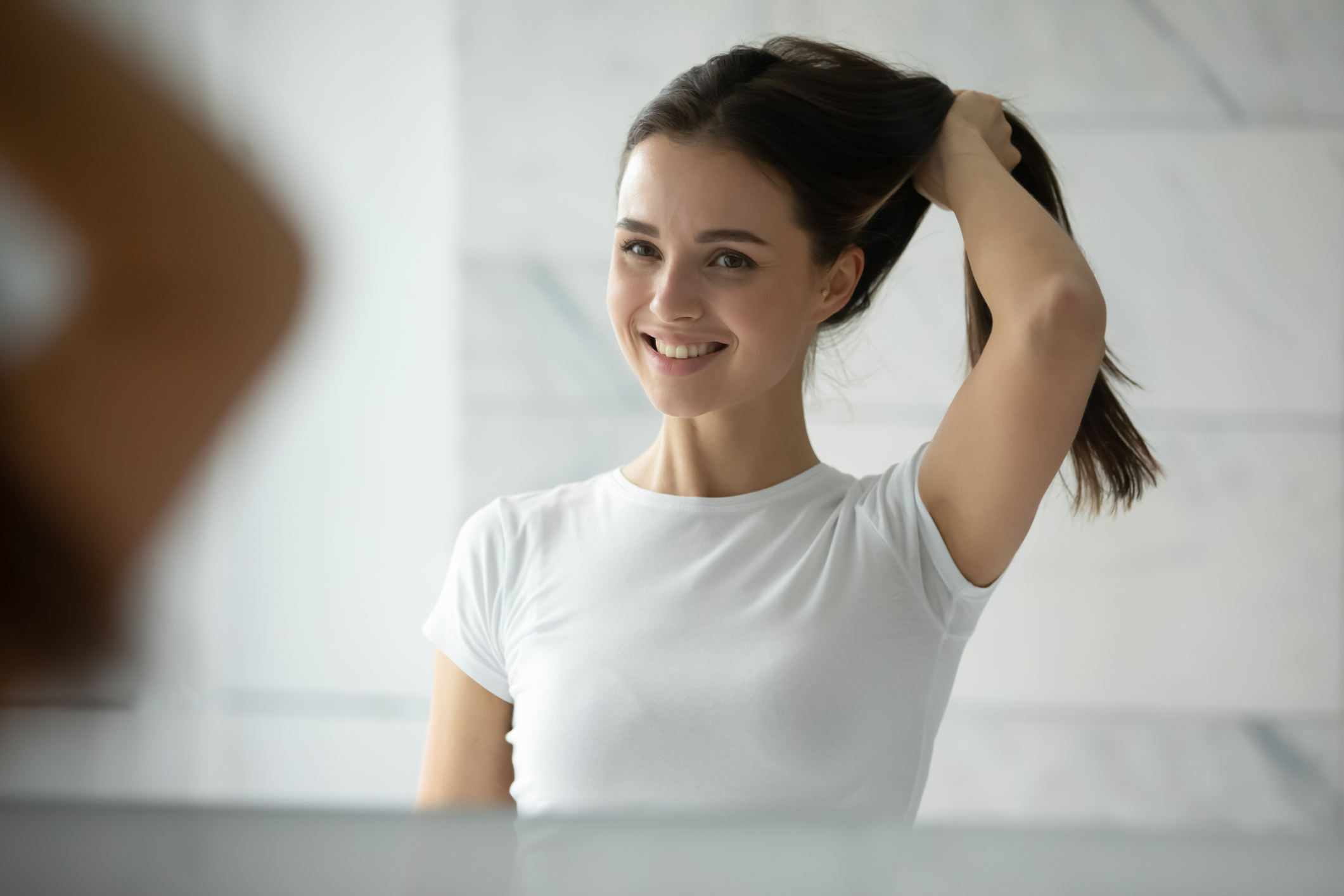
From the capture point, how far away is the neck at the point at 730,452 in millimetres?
547

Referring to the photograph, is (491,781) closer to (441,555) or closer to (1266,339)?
(441,555)

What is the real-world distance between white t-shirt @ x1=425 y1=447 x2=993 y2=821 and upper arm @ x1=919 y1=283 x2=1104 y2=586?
20 mm

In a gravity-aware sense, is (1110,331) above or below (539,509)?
above

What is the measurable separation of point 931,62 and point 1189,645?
2.28ft

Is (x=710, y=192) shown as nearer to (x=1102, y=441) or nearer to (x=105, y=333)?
(x=1102, y=441)

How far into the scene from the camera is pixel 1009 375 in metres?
0.44

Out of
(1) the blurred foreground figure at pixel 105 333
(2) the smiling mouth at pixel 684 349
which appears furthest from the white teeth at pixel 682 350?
(1) the blurred foreground figure at pixel 105 333

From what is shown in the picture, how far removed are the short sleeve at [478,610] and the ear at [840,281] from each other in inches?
8.2

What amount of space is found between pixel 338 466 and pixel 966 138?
99 cm

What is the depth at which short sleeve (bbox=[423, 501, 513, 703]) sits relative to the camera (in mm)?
544

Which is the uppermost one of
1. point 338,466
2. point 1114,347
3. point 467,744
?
point 1114,347

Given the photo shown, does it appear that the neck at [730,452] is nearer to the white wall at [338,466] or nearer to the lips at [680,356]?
the lips at [680,356]

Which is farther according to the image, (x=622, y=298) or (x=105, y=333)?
(x=622, y=298)

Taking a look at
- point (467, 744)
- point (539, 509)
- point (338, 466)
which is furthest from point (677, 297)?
point (338, 466)
